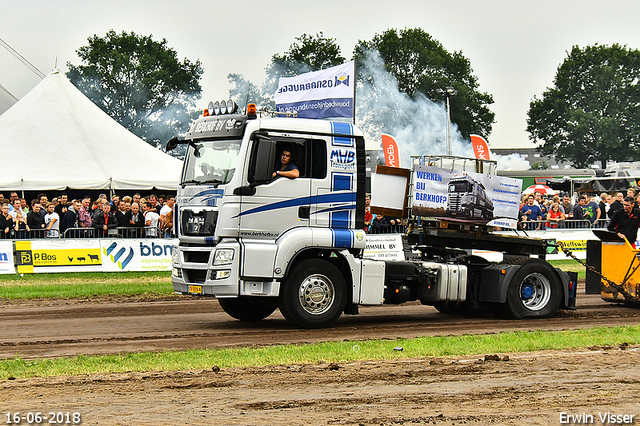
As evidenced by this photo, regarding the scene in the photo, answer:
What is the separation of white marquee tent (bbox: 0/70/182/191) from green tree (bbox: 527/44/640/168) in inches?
2400

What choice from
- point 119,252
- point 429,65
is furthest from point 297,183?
point 429,65

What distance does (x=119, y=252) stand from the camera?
→ 21.7 meters

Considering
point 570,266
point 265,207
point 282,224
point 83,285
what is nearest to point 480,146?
point 570,266

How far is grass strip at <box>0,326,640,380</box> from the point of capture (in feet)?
28.5

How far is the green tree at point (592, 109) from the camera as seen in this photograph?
81000 mm

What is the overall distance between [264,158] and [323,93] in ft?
27.3

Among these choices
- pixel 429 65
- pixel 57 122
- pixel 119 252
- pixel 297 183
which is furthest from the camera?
pixel 429 65

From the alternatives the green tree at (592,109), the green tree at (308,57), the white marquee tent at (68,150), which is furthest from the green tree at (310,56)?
the white marquee tent at (68,150)

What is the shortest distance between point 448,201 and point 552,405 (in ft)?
21.0

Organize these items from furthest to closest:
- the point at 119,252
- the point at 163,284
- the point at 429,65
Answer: the point at 429,65 < the point at 119,252 < the point at 163,284

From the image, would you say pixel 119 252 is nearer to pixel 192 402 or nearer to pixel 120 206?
pixel 120 206

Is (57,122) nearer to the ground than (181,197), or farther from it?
farther from it

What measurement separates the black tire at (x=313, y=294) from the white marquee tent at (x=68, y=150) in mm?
16987

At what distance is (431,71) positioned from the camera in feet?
258
